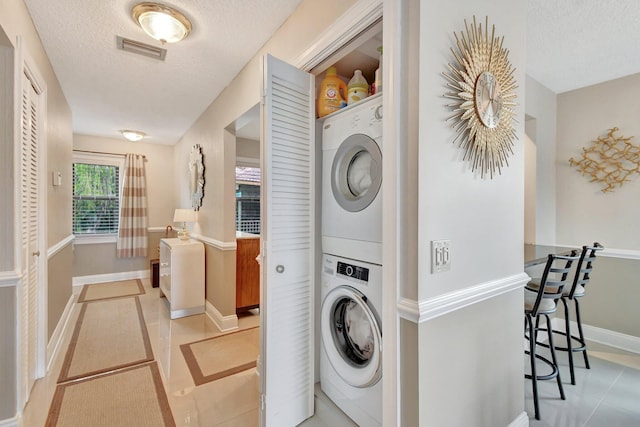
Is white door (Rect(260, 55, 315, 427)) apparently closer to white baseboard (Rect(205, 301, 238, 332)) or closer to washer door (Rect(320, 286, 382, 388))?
washer door (Rect(320, 286, 382, 388))

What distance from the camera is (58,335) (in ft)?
8.89

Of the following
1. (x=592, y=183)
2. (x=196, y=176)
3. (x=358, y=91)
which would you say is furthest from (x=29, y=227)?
(x=592, y=183)

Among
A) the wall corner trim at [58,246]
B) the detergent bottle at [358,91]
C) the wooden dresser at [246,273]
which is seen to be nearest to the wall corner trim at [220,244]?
the wooden dresser at [246,273]

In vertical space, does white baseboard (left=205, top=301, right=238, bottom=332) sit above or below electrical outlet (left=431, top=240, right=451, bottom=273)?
below

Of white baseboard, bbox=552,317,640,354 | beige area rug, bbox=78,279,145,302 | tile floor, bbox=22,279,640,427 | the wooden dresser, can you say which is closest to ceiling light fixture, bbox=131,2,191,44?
the wooden dresser

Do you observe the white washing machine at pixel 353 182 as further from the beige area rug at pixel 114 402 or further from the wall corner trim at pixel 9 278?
the wall corner trim at pixel 9 278

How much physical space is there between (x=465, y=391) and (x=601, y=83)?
3.23 meters

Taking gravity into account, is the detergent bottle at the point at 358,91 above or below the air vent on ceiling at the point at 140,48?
below

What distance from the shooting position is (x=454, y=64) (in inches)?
47.4

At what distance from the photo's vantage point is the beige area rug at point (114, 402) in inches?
Answer: 67.0

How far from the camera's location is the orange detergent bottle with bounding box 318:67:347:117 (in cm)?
175

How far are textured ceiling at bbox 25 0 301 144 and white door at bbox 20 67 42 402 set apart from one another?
457mm

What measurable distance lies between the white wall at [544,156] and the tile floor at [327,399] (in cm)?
113

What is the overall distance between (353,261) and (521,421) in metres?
1.29
